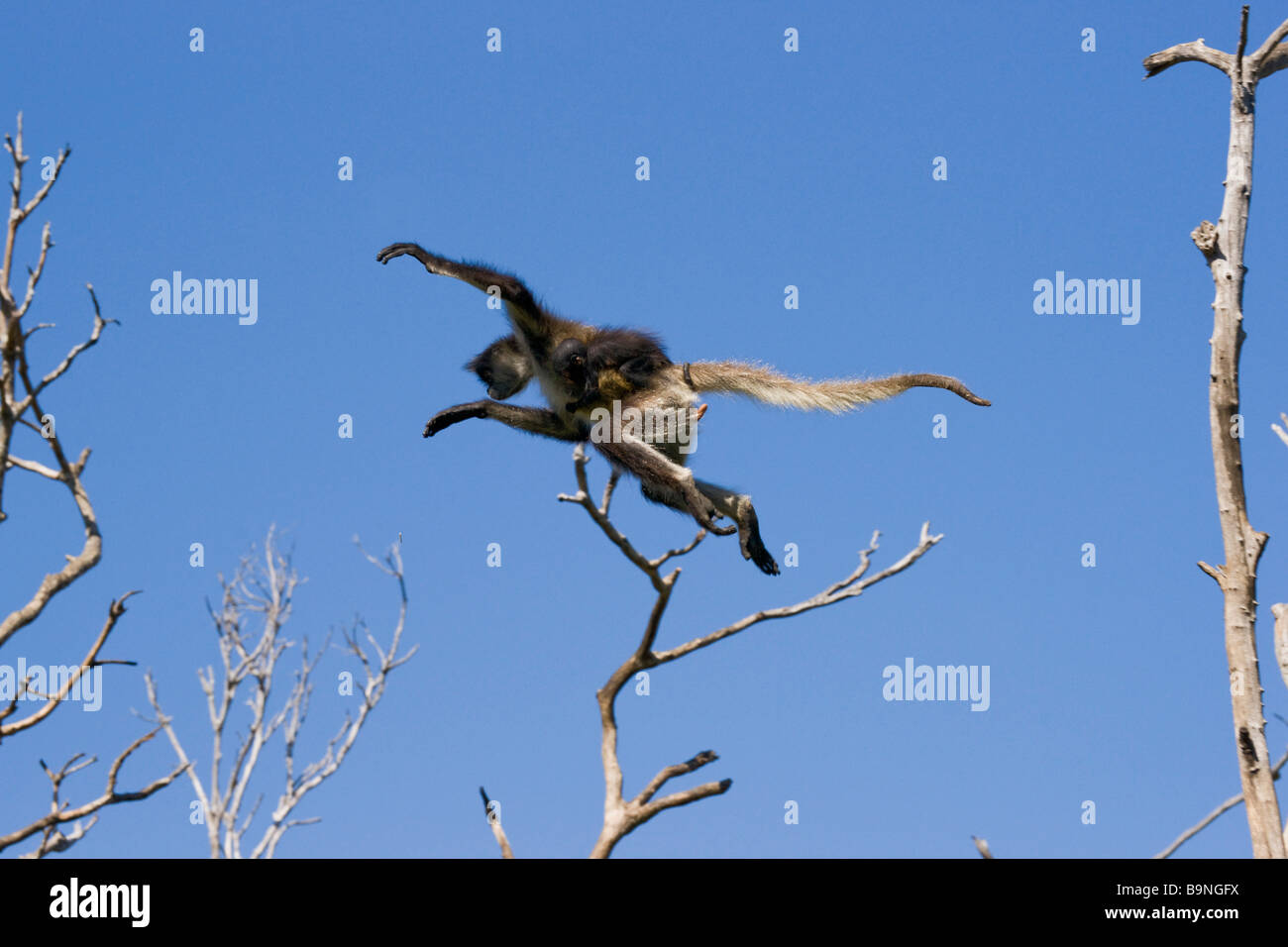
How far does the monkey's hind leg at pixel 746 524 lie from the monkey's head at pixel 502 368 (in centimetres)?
219

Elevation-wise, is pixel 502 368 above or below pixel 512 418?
above

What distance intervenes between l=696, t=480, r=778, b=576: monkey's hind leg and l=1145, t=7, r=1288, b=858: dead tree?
3164mm

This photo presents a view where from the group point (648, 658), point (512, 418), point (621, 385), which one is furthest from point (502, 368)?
point (648, 658)

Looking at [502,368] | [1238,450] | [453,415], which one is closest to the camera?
[1238,450]

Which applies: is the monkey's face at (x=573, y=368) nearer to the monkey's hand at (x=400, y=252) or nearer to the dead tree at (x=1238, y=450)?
the monkey's hand at (x=400, y=252)

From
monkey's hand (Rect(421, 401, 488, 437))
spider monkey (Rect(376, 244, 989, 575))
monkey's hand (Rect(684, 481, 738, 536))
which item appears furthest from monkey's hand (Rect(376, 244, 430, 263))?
monkey's hand (Rect(684, 481, 738, 536))

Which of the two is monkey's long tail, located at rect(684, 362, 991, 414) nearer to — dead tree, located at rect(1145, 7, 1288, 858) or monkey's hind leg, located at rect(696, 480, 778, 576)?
monkey's hind leg, located at rect(696, 480, 778, 576)

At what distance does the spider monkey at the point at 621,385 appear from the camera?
8.87m

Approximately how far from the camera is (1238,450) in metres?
5.90

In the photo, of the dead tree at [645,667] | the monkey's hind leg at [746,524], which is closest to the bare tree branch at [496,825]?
the dead tree at [645,667]

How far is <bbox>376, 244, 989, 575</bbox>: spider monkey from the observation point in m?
8.87

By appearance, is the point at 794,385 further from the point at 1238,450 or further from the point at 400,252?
the point at 1238,450

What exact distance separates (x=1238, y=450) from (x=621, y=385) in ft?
15.8
